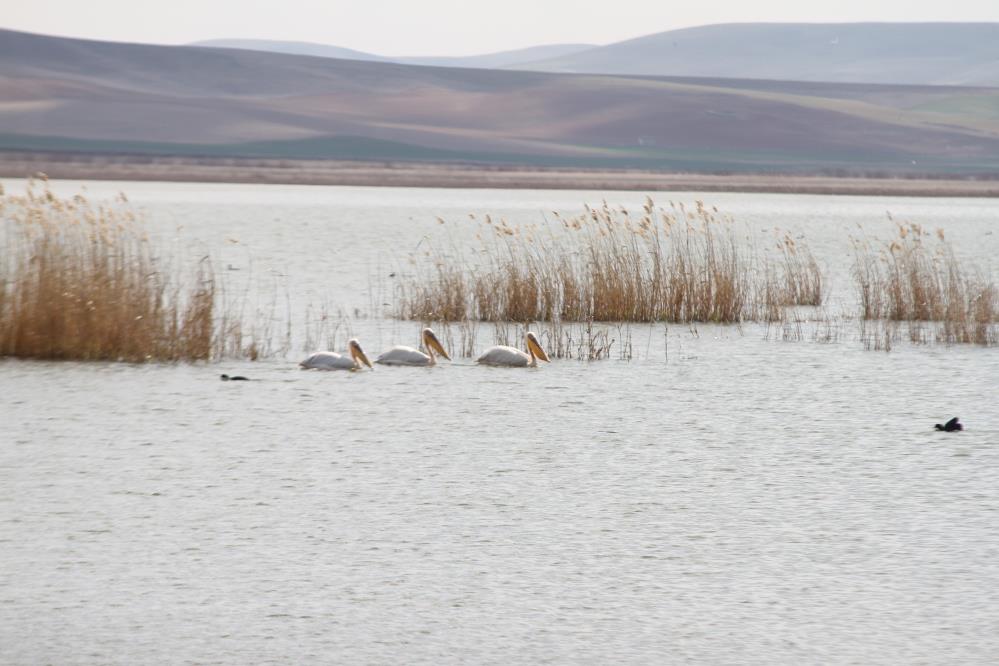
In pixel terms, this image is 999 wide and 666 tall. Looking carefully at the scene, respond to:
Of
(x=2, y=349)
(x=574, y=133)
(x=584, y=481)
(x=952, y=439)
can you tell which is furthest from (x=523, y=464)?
(x=574, y=133)

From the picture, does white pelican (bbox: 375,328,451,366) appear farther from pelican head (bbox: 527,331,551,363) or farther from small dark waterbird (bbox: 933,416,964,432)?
small dark waterbird (bbox: 933,416,964,432)

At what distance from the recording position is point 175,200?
138 feet

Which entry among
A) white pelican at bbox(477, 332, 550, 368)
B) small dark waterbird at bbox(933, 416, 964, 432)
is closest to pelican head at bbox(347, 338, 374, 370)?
white pelican at bbox(477, 332, 550, 368)

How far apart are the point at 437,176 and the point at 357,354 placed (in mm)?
64143

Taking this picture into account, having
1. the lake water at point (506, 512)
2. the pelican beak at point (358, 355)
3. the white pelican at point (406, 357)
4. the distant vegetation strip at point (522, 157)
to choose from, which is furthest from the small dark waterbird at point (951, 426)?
the distant vegetation strip at point (522, 157)

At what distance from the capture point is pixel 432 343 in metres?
11.3

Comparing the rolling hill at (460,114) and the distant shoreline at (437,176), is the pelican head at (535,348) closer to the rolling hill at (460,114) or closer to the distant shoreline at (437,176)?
the distant shoreline at (437,176)

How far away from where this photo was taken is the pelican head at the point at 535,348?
11141mm

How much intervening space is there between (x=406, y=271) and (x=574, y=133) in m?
98.1

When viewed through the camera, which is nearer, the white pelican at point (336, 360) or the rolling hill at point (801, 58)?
the white pelican at point (336, 360)

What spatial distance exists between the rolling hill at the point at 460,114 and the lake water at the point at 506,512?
274 ft

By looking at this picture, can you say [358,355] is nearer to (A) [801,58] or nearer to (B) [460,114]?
(B) [460,114]

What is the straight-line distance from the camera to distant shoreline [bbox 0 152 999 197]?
2598 inches

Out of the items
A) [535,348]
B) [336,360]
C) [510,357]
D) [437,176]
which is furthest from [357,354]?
[437,176]
